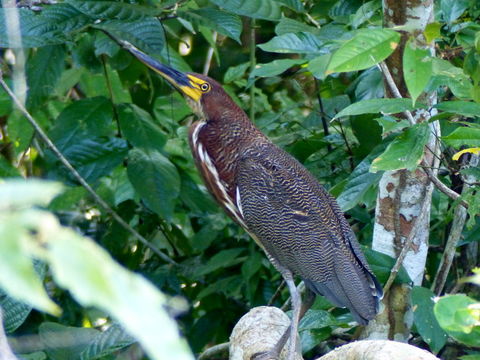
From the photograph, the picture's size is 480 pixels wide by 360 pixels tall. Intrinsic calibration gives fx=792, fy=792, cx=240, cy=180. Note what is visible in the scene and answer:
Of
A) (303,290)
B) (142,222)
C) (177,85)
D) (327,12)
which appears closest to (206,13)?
(177,85)

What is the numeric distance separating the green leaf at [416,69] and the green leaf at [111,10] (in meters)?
1.42

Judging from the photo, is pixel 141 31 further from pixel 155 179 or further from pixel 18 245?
pixel 18 245

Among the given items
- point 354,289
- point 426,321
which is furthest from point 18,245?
point 354,289

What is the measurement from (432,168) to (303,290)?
3.22 feet

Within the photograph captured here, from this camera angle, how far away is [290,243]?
9.50ft

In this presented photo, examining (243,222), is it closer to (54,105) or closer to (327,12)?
(327,12)

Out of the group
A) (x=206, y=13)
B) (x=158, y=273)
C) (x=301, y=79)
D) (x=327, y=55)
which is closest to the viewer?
(x=327, y=55)

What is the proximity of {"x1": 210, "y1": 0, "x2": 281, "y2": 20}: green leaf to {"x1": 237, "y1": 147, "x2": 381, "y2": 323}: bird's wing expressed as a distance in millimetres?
532

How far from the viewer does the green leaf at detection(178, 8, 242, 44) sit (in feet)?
9.87

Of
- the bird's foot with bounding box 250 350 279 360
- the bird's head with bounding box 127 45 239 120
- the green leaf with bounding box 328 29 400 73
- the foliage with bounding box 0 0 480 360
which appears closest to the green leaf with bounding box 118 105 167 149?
the foliage with bounding box 0 0 480 360

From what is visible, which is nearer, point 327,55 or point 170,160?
point 327,55

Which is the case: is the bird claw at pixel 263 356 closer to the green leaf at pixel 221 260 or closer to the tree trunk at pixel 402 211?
the tree trunk at pixel 402 211

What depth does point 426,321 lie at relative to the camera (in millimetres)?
2570

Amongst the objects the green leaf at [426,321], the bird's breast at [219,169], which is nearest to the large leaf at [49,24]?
the bird's breast at [219,169]
